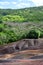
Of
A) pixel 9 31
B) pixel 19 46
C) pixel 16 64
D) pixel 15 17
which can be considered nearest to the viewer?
pixel 16 64

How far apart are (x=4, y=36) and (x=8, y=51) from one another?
593 inches

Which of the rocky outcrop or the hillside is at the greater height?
the hillside

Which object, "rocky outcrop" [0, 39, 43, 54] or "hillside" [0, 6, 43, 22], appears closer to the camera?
"rocky outcrop" [0, 39, 43, 54]

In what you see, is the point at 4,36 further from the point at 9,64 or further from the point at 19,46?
the point at 9,64

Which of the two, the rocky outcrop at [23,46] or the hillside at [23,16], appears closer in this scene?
the rocky outcrop at [23,46]

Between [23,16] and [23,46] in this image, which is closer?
[23,46]

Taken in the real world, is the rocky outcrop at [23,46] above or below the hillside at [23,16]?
below

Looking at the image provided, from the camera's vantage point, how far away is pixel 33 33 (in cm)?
6012

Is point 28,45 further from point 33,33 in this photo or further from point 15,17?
point 15,17

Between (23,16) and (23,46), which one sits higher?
(23,16)

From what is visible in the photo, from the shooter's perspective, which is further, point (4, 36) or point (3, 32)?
point (3, 32)

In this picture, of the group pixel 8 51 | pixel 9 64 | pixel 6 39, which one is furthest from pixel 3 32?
pixel 9 64

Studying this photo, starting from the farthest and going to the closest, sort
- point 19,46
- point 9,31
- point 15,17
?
1. point 15,17
2. point 9,31
3. point 19,46

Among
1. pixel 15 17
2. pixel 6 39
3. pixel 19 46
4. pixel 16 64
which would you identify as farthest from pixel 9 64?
pixel 15 17
